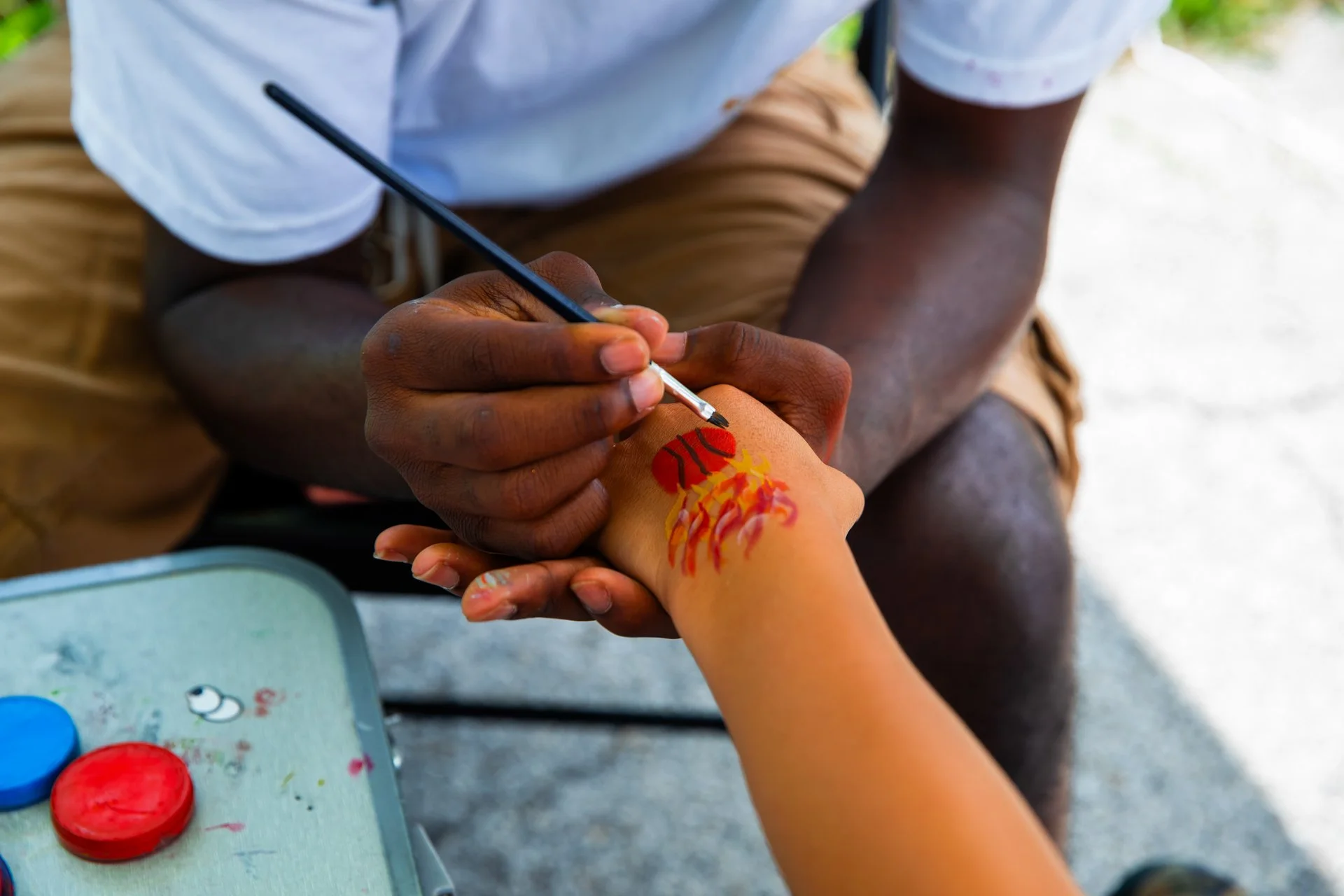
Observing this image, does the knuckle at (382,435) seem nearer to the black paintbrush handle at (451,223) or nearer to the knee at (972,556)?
the black paintbrush handle at (451,223)

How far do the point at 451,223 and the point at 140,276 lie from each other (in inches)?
20.2

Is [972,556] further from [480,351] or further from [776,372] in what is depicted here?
[480,351]

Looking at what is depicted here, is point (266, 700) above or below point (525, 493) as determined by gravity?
below

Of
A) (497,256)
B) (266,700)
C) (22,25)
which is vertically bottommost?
(22,25)

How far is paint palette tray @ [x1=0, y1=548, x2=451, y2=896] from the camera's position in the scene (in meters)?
0.58

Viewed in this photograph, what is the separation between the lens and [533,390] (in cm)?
61

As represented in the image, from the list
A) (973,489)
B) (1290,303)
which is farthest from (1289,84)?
(973,489)

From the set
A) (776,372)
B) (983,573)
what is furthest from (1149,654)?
(776,372)

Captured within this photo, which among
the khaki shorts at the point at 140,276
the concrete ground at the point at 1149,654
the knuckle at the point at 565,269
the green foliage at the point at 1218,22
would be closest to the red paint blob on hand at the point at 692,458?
the knuckle at the point at 565,269

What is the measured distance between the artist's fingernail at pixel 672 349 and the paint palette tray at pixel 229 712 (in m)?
0.23

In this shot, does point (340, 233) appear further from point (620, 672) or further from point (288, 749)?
point (620, 672)

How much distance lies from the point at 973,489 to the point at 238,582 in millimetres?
529

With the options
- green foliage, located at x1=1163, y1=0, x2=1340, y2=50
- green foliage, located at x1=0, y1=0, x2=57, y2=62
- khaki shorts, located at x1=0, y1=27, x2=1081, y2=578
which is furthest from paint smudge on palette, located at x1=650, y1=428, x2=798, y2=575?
green foliage, located at x1=1163, y1=0, x2=1340, y2=50

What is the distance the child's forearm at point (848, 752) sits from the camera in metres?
0.45
